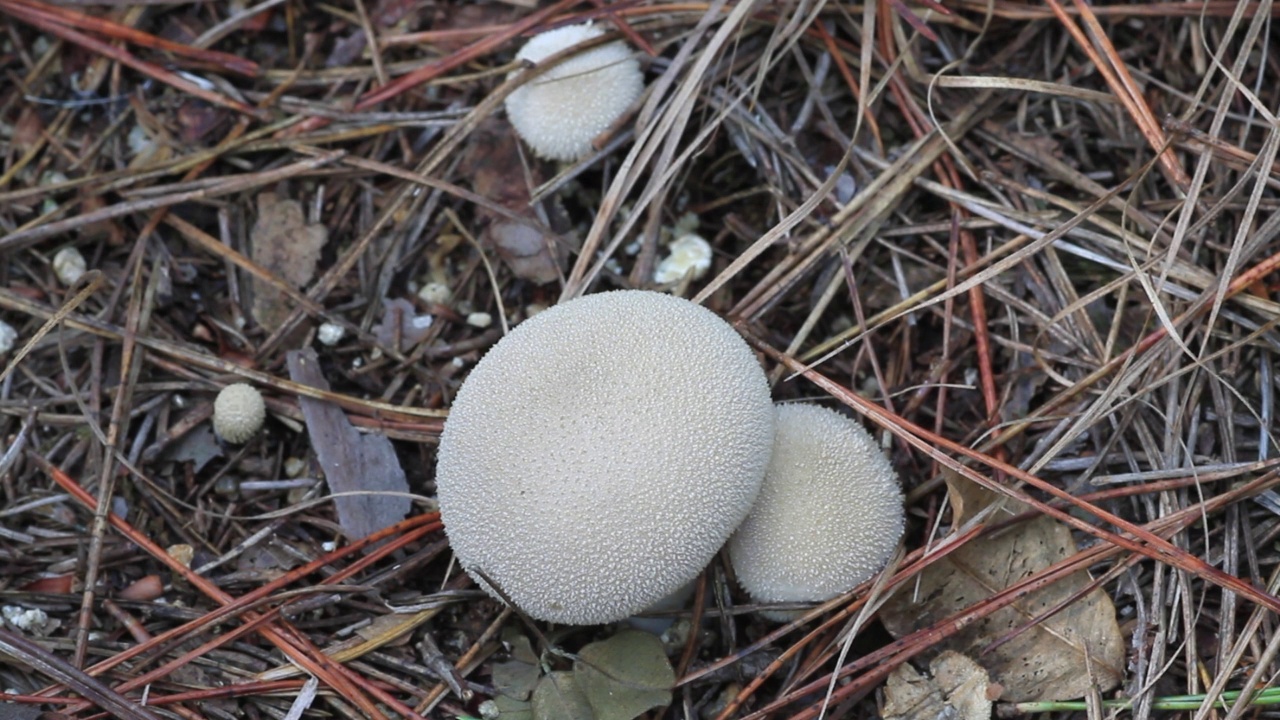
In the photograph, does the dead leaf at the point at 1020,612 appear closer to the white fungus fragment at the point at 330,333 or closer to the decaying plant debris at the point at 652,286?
the decaying plant debris at the point at 652,286

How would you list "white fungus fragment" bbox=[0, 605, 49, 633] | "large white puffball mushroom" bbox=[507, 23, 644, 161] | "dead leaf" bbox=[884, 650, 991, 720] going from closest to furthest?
"dead leaf" bbox=[884, 650, 991, 720] → "white fungus fragment" bbox=[0, 605, 49, 633] → "large white puffball mushroom" bbox=[507, 23, 644, 161]

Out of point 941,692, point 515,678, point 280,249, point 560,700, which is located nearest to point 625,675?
point 560,700

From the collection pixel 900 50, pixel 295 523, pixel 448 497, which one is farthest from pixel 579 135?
pixel 295 523

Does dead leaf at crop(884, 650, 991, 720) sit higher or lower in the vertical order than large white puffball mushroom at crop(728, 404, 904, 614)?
lower

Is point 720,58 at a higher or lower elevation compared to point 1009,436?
higher

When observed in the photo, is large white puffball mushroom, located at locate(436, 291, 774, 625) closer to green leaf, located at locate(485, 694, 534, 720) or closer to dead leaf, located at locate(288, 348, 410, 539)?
green leaf, located at locate(485, 694, 534, 720)

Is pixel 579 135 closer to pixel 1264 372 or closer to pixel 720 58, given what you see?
pixel 720 58

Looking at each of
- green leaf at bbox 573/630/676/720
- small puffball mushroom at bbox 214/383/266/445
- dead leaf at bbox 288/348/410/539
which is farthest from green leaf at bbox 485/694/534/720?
small puffball mushroom at bbox 214/383/266/445
